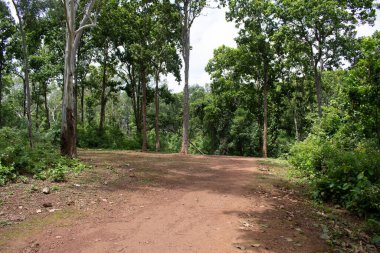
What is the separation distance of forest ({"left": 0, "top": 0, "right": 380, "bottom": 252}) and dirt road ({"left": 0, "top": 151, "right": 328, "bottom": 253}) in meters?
1.32

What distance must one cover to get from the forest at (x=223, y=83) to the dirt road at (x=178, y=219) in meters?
1.32

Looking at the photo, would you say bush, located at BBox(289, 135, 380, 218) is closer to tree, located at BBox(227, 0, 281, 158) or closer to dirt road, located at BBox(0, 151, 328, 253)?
dirt road, located at BBox(0, 151, 328, 253)

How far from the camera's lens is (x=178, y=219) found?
5.70 m

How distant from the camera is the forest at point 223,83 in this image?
880 cm

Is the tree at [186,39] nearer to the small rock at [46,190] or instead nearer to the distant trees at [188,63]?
the distant trees at [188,63]

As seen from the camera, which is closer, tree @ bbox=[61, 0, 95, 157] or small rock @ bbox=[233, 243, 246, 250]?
small rock @ bbox=[233, 243, 246, 250]

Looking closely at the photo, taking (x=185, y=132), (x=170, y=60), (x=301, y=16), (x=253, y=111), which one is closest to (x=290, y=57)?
(x=301, y=16)

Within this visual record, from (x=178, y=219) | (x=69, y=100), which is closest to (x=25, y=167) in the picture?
(x=69, y=100)

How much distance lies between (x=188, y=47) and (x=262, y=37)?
21.6ft

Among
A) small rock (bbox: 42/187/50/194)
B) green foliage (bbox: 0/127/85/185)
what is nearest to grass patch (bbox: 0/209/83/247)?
small rock (bbox: 42/187/50/194)

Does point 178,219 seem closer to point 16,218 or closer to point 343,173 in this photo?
point 16,218

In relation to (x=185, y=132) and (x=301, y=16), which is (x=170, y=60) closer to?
(x=185, y=132)

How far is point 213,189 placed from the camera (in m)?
8.24

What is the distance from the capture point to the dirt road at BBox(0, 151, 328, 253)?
4.55 metres
